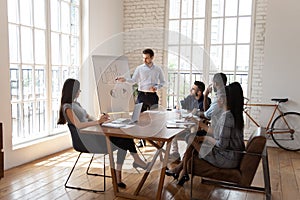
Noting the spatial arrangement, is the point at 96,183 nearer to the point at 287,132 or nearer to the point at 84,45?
the point at 84,45

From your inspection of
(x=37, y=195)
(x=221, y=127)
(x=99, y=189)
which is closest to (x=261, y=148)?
(x=221, y=127)

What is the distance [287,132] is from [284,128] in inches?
4.2

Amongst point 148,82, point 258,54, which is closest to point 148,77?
point 148,82

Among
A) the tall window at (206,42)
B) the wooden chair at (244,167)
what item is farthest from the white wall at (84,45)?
the wooden chair at (244,167)

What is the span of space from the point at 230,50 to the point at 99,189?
145 inches

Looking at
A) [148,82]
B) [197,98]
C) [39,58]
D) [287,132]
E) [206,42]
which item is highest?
[206,42]

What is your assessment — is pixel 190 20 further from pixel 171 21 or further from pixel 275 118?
pixel 275 118

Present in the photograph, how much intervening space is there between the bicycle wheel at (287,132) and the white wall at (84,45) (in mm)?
3291

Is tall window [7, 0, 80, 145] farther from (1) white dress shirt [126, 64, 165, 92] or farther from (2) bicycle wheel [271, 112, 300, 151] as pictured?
(2) bicycle wheel [271, 112, 300, 151]

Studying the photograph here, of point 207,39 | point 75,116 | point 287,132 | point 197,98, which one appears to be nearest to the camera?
point 75,116

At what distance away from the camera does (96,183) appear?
11.1 ft

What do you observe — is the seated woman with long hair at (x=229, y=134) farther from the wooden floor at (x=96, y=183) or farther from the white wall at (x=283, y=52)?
the white wall at (x=283, y=52)

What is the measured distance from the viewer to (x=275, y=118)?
5043 mm

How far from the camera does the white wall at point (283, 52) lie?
15.9ft
